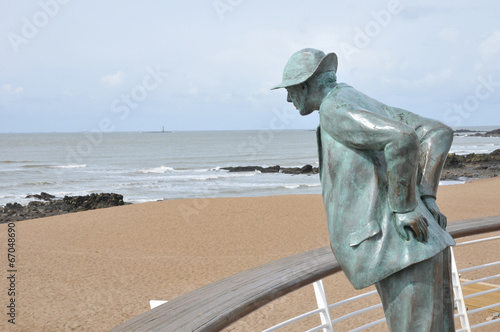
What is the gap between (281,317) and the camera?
7.38 metres

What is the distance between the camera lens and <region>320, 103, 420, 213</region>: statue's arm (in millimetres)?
1559

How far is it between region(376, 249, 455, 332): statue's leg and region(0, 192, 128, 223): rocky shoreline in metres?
19.7

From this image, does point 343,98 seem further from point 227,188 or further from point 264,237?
point 227,188

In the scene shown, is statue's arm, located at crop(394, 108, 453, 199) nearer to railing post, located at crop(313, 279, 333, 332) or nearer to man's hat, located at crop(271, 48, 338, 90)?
man's hat, located at crop(271, 48, 338, 90)

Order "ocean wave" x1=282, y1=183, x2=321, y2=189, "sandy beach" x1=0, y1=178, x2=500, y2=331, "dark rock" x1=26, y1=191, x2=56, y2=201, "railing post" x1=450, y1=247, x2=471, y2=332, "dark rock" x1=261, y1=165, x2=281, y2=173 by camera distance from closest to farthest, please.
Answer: "railing post" x1=450, y1=247, x2=471, y2=332, "sandy beach" x1=0, y1=178, x2=500, y2=331, "dark rock" x1=26, y1=191, x2=56, y2=201, "ocean wave" x1=282, y1=183, x2=321, y2=189, "dark rock" x1=261, y1=165, x2=281, y2=173

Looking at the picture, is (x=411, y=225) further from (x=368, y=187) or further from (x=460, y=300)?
(x=460, y=300)

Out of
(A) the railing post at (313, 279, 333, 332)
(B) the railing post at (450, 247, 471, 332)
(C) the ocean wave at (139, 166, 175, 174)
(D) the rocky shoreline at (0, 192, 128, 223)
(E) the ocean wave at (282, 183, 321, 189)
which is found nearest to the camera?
(A) the railing post at (313, 279, 333, 332)

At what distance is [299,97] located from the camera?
6.02ft

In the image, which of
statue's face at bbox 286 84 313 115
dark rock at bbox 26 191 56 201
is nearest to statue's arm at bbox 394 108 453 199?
statue's face at bbox 286 84 313 115

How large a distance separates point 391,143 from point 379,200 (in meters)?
0.19

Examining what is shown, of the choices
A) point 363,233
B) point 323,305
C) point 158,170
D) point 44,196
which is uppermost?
point 158,170

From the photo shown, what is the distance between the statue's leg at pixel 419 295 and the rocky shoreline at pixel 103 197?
19.4 m

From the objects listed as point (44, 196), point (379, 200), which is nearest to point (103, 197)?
point (44, 196)

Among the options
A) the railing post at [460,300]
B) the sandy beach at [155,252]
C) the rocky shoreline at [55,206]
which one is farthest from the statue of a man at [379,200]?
the rocky shoreline at [55,206]
